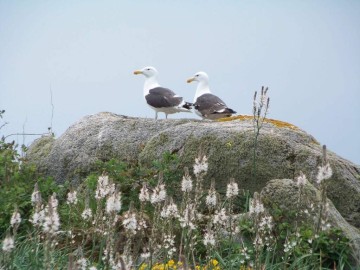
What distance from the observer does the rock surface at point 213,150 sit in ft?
30.3

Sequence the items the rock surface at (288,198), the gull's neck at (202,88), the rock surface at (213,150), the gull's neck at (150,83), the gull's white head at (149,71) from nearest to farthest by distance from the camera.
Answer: the rock surface at (288,198) → the rock surface at (213,150) → the gull's neck at (202,88) → the gull's neck at (150,83) → the gull's white head at (149,71)

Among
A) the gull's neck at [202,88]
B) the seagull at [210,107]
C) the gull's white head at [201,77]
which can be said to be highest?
the gull's white head at [201,77]

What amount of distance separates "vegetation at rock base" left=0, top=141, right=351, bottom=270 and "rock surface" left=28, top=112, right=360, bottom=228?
417 mm

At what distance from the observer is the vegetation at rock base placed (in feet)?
12.8

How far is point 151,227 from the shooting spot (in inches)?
295

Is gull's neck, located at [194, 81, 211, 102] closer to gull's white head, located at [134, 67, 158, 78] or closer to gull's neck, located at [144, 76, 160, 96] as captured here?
Answer: gull's neck, located at [144, 76, 160, 96]

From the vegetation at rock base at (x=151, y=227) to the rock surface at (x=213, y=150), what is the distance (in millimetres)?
417

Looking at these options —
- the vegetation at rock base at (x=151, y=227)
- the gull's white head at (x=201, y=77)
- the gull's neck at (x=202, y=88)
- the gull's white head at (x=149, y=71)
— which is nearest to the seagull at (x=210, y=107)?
the gull's neck at (x=202, y=88)

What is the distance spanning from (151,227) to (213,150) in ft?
7.41

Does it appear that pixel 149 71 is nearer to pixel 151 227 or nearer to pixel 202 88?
pixel 202 88

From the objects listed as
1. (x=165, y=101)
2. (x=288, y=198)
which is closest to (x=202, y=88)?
(x=165, y=101)

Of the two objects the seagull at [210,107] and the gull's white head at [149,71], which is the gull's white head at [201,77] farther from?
the seagull at [210,107]

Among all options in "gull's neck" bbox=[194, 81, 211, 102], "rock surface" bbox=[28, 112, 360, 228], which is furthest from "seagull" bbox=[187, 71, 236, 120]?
"rock surface" bbox=[28, 112, 360, 228]

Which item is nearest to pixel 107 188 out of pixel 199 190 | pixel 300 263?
pixel 199 190
